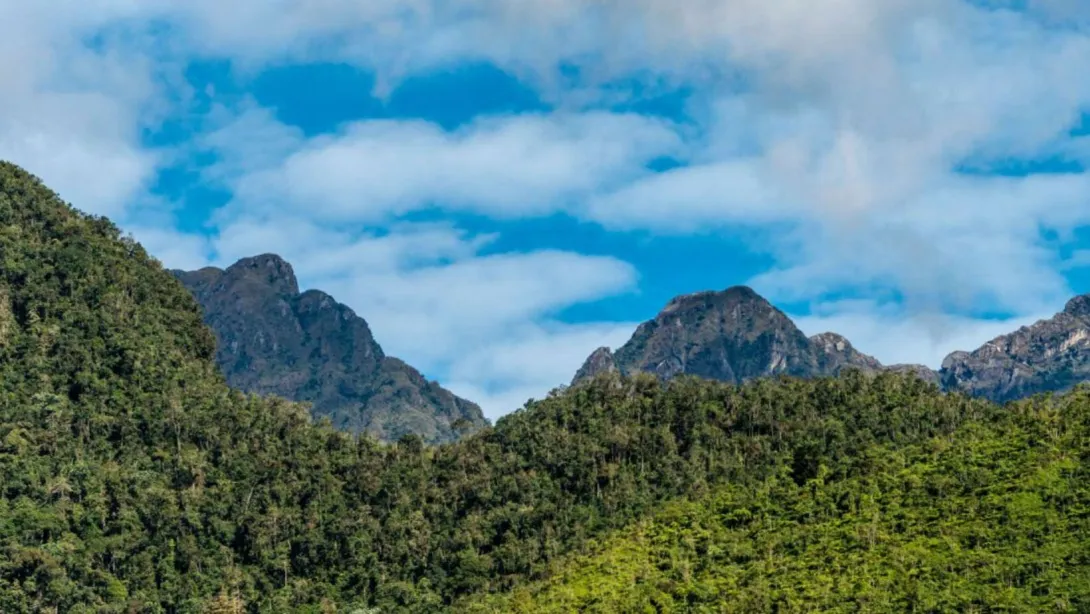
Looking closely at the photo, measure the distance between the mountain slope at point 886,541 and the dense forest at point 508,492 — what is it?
206 mm

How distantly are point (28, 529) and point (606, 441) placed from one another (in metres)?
48.4

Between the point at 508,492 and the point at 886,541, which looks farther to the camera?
the point at 508,492

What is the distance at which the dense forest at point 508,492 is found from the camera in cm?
8775

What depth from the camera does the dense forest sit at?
87.8 meters

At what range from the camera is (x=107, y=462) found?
113 m

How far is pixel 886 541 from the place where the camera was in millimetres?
87938

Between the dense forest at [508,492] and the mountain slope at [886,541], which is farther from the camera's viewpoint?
the dense forest at [508,492]

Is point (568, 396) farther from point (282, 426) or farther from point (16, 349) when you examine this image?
point (16, 349)

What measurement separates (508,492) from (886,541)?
35553 millimetres

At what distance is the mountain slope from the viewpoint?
7994 centimetres

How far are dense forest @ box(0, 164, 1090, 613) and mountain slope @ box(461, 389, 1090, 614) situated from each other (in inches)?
8.1

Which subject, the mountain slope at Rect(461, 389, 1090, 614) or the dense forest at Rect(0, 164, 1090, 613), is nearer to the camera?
the mountain slope at Rect(461, 389, 1090, 614)

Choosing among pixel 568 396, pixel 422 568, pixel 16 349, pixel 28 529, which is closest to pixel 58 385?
pixel 16 349

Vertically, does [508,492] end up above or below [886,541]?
above
